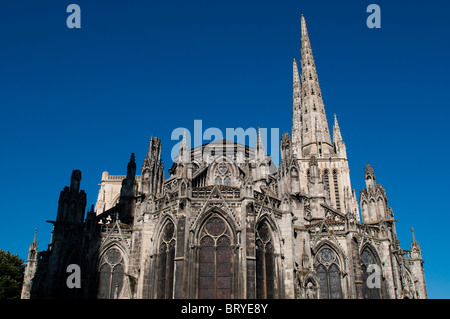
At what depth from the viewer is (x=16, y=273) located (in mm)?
43750

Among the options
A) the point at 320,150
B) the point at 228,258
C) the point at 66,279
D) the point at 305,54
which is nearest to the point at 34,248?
the point at 66,279

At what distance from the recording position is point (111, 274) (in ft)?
97.5

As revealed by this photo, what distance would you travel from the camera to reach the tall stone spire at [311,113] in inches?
2766

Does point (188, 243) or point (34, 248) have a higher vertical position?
point (34, 248)

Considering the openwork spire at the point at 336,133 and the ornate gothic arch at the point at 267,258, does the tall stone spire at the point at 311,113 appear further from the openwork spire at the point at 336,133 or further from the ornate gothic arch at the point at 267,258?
the ornate gothic arch at the point at 267,258

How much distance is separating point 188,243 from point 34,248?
62.3ft

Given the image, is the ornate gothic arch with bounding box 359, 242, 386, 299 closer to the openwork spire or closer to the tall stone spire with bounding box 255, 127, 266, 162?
the tall stone spire with bounding box 255, 127, 266, 162

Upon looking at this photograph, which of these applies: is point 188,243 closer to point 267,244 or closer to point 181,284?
point 181,284

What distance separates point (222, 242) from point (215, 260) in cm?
121

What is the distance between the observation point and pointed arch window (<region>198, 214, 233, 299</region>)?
24859 mm
